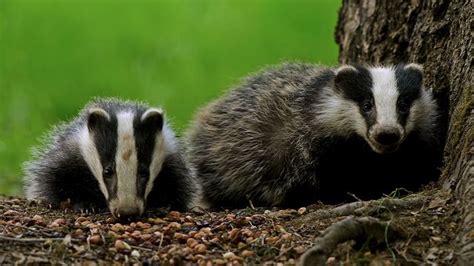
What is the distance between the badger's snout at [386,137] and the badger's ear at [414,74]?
0.43 metres

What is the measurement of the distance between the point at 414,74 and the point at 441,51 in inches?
11.8

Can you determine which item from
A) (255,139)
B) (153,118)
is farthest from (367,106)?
(153,118)

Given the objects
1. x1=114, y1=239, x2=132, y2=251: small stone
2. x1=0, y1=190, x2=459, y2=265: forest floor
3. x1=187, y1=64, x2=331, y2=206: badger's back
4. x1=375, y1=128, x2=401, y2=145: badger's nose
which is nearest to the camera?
x1=0, y1=190, x2=459, y2=265: forest floor

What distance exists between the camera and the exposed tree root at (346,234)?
169 inches

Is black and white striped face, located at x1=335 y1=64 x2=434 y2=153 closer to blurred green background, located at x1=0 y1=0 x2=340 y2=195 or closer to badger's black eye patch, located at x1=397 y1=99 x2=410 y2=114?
badger's black eye patch, located at x1=397 y1=99 x2=410 y2=114

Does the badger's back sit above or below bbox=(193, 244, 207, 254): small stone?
above

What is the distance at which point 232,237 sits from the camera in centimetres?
511

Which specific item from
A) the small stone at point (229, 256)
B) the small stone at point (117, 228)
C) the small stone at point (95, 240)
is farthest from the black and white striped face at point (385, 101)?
the small stone at point (95, 240)

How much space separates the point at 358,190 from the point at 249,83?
1273 mm

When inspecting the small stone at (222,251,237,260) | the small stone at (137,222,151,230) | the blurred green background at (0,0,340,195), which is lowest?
the small stone at (222,251,237,260)

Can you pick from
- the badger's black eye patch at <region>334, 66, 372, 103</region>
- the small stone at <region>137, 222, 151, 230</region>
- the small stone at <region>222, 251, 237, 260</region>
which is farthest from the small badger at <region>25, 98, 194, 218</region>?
the badger's black eye patch at <region>334, 66, 372, 103</region>

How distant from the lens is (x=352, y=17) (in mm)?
7750

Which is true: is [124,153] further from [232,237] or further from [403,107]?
[403,107]

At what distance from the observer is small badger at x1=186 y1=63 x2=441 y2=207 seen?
621 cm
